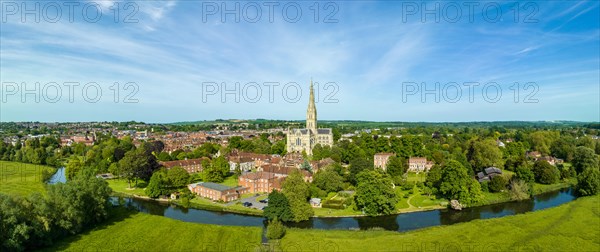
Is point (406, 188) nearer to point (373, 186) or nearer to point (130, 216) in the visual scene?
point (373, 186)

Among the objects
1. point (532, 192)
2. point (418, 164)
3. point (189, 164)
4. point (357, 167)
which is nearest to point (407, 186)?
point (357, 167)

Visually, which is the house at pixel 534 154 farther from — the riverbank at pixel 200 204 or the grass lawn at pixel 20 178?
the grass lawn at pixel 20 178

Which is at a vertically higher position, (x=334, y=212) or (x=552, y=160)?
(x=552, y=160)

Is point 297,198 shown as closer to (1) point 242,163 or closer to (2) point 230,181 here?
(2) point 230,181

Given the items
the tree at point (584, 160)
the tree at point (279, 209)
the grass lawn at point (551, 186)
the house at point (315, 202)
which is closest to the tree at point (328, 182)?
the house at point (315, 202)

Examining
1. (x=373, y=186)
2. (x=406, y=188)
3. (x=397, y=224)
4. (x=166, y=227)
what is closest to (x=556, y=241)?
(x=397, y=224)
